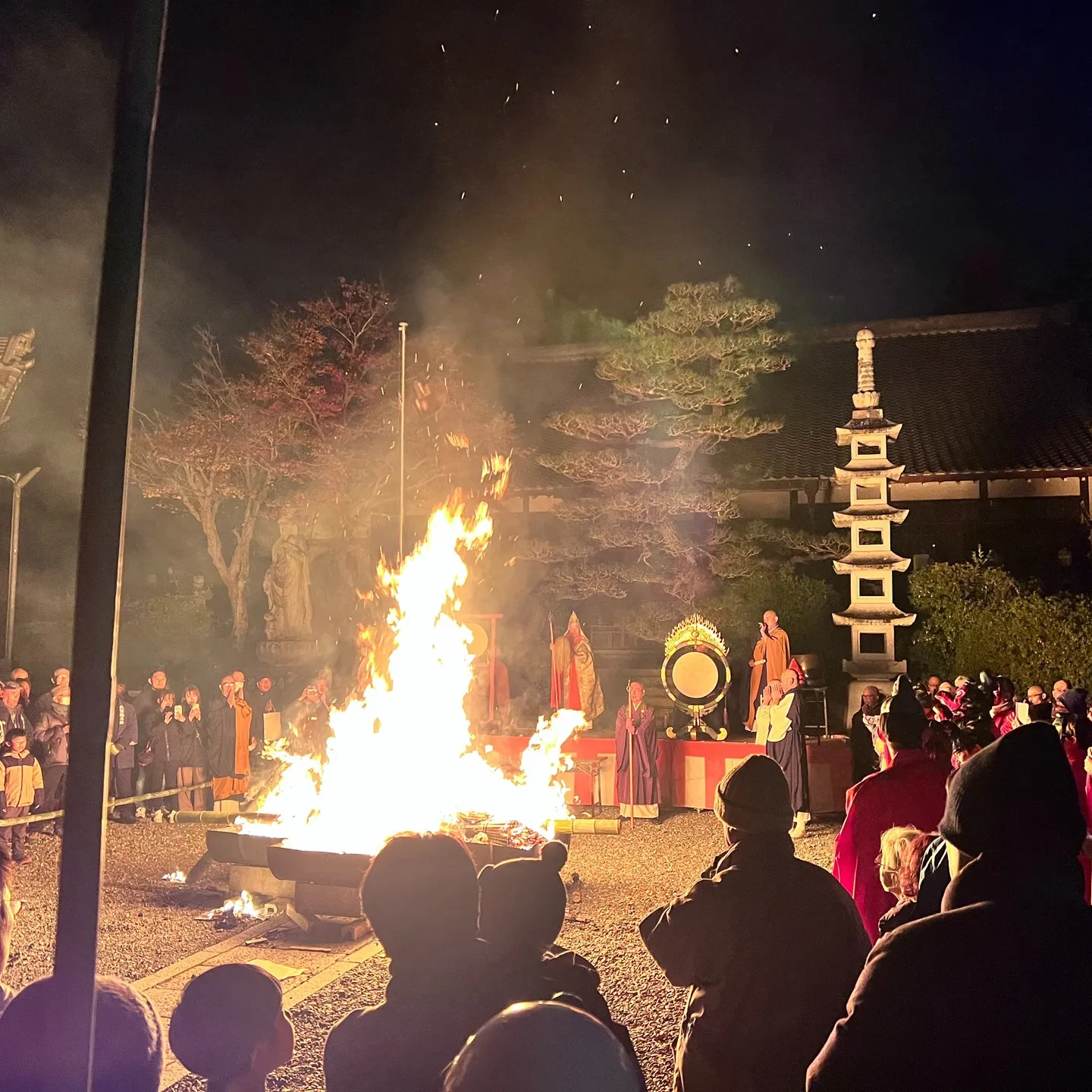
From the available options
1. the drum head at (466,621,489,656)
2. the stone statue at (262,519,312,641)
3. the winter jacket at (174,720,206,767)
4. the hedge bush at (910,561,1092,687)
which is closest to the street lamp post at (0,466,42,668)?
the stone statue at (262,519,312,641)

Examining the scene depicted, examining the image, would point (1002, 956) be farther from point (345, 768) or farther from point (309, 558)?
point (309, 558)

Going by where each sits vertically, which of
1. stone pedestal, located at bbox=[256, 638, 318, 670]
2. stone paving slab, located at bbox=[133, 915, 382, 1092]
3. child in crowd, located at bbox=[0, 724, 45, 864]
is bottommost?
stone paving slab, located at bbox=[133, 915, 382, 1092]

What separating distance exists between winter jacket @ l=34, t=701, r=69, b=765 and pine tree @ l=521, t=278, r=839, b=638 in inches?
324

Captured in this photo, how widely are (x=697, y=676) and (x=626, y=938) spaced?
6.21m

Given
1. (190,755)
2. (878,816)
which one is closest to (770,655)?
(190,755)

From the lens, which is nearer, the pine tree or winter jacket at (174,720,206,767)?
winter jacket at (174,720,206,767)

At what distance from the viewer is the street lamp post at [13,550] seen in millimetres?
16547

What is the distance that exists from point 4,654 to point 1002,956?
19.1 metres

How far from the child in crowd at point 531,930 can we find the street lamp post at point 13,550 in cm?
1643

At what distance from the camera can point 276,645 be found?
19109 millimetres

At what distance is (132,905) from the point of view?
7562mm

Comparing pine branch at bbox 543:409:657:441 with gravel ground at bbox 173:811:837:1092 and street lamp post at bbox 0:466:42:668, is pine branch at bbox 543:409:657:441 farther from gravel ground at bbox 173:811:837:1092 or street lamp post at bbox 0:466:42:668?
street lamp post at bbox 0:466:42:668

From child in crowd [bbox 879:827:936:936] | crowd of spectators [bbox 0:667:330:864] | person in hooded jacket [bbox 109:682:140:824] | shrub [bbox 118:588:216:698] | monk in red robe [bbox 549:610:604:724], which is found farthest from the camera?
shrub [bbox 118:588:216:698]

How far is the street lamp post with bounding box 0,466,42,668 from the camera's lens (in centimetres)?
1655
